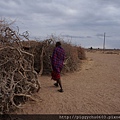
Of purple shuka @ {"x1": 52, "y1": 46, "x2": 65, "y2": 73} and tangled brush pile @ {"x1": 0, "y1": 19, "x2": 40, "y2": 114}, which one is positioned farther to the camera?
purple shuka @ {"x1": 52, "y1": 46, "x2": 65, "y2": 73}

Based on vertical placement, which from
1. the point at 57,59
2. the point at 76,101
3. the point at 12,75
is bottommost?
the point at 76,101

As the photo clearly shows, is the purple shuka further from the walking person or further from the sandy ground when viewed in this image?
the sandy ground

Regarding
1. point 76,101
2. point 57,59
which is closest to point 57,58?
point 57,59

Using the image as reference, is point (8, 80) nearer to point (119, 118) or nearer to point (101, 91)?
point (119, 118)

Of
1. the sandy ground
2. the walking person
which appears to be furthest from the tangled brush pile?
the walking person

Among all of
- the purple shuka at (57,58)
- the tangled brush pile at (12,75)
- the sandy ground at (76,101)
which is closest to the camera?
the tangled brush pile at (12,75)

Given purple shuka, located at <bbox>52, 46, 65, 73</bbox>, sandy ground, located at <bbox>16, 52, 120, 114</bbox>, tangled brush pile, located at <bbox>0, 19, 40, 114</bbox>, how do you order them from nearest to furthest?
1. tangled brush pile, located at <bbox>0, 19, 40, 114</bbox>
2. sandy ground, located at <bbox>16, 52, 120, 114</bbox>
3. purple shuka, located at <bbox>52, 46, 65, 73</bbox>

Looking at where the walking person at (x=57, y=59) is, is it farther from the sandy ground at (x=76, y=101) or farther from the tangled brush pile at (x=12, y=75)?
the tangled brush pile at (x=12, y=75)

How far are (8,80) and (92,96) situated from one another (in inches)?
118

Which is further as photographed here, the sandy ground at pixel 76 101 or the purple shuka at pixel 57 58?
the purple shuka at pixel 57 58

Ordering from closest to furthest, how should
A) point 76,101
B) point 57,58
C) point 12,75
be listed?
1. point 12,75
2. point 76,101
3. point 57,58

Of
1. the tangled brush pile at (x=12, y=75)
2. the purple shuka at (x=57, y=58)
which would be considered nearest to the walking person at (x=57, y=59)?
the purple shuka at (x=57, y=58)

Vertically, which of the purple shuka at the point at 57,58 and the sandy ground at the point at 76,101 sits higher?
the purple shuka at the point at 57,58

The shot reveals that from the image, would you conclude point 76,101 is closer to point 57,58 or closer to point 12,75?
point 57,58
